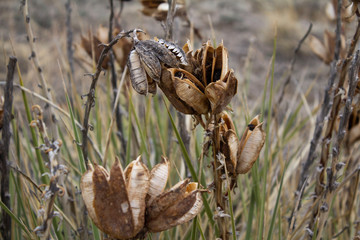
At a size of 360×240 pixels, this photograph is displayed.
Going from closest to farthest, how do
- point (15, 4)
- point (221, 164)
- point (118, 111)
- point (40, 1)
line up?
point (221, 164)
point (118, 111)
point (15, 4)
point (40, 1)

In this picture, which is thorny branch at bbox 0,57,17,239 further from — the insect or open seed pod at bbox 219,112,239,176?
open seed pod at bbox 219,112,239,176

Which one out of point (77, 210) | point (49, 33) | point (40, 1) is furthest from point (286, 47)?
point (77, 210)

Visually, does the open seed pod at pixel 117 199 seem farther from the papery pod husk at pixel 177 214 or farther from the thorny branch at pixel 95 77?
the thorny branch at pixel 95 77

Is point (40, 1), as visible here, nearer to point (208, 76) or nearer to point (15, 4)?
point (15, 4)

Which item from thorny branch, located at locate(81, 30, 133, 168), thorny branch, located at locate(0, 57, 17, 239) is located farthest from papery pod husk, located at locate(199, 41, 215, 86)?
thorny branch, located at locate(0, 57, 17, 239)

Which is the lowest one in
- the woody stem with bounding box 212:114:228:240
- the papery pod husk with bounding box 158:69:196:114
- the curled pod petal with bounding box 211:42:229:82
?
the woody stem with bounding box 212:114:228:240

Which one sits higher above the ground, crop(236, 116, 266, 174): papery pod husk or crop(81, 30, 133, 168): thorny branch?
crop(81, 30, 133, 168): thorny branch

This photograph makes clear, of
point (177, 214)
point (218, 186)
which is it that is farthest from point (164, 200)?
point (218, 186)
